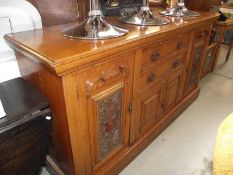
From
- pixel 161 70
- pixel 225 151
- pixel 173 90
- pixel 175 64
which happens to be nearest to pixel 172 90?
pixel 173 90

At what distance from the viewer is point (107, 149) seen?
47.3 inches

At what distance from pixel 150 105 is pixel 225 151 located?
90 centimetres

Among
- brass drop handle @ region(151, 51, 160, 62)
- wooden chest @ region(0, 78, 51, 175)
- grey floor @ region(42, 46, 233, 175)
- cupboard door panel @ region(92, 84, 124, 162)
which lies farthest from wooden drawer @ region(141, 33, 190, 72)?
grey floor @ region(42, 46, 233, 175)

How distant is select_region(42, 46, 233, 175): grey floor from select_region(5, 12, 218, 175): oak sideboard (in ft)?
0.31

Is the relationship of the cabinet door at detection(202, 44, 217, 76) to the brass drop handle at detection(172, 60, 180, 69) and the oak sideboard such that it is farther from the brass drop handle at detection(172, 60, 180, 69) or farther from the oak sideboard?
the brass drop handle at detection(172, 60, 180, 69)

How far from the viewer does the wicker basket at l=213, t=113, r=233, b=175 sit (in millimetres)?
501

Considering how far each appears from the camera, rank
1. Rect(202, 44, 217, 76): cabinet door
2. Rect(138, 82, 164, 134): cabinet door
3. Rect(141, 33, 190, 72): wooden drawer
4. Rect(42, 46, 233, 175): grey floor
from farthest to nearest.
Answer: Rect(202, 44, 217, 76): cabinet door → Rect(42, 46, 233, 175): grey floor → Rect(138, 82, 164, 134): cabinet door → Rect(141, 33, 190, 72): wooden drawer

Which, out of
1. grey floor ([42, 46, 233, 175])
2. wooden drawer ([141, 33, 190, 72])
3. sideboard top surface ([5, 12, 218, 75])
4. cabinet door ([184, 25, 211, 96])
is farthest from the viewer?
cabinet door ([184, 25, 211, 96])

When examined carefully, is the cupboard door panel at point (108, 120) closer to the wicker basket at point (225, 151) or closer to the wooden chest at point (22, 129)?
the wooden chest at point (22, 129)

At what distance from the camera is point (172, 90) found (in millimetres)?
1621

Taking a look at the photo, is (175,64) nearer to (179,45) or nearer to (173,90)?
(179,45)

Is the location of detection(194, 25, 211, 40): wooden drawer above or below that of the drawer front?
above

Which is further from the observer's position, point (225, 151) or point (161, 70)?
point (161, 70)

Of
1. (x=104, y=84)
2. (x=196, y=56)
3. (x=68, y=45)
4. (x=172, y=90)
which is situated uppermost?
(x=68, y=45)
